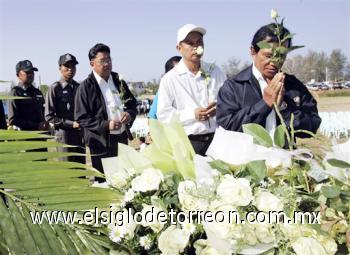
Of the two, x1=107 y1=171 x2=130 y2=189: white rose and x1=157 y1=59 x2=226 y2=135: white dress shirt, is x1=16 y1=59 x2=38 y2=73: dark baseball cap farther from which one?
x1=107 y1=171 x2=130 y2=189: white rose

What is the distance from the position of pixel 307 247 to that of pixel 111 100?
11.2 ft

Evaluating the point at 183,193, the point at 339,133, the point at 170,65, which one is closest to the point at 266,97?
the point at 183,193

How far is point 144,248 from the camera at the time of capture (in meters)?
0.98

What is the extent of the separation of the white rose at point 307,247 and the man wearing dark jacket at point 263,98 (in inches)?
49.7

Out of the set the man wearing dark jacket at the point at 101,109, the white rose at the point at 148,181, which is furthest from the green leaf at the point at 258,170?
the man wearing dark jacket at the point at 101,109

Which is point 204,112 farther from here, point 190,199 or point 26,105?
point 26,105

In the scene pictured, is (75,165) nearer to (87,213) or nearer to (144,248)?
(87,213)

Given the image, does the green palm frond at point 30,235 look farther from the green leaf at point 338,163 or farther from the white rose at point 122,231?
the green leaf at point 338,163

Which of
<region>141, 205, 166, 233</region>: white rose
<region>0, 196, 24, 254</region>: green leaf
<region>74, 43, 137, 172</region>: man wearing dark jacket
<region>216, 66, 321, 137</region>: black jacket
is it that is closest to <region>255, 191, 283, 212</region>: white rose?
<region>141, 205, 166, 233</region>: white rose

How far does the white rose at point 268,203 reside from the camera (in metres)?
0.88

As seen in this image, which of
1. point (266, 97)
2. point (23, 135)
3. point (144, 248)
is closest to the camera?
point (23, 135)

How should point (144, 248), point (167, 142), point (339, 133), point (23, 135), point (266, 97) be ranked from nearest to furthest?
point (23, 135) < point (144, 248) < point (167, 142) < point (266, 97) < point (339, 133)

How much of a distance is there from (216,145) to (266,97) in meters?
1.19

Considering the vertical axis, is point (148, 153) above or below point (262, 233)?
above
